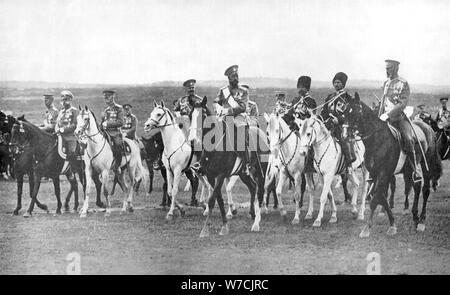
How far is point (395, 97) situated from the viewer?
15.5 m

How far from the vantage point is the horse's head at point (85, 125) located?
1688cm

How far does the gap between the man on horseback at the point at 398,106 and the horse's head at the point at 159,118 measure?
13.6ft

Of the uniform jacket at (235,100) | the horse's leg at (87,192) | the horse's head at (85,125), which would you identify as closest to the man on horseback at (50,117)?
the horse's head at (85,125)

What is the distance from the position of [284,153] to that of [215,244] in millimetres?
2665

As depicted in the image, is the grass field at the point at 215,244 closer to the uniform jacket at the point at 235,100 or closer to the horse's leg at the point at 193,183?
the horse's leg at the point at 193,183

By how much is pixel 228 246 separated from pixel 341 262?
1945mm

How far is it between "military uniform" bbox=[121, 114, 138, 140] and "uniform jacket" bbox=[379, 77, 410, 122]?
5821 millimetres

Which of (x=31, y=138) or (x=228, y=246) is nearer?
(x=228, y=246)

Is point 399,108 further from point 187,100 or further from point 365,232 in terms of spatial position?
point 187,100

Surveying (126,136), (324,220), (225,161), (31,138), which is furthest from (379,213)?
(31,138)

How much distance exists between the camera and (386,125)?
15.0 meters

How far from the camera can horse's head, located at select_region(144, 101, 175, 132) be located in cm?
1634
